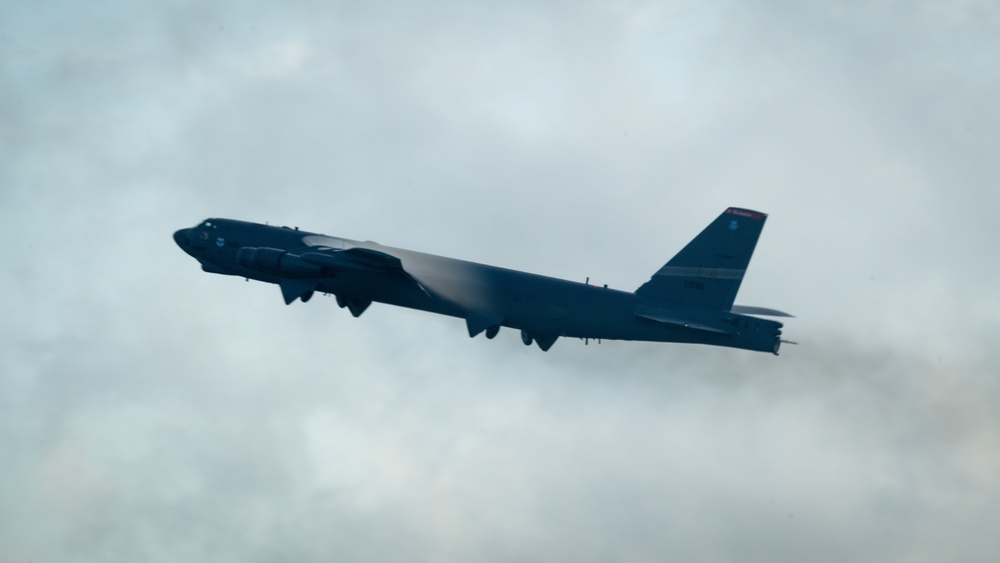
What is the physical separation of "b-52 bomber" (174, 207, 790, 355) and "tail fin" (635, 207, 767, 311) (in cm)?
3

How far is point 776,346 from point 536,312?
7.93m

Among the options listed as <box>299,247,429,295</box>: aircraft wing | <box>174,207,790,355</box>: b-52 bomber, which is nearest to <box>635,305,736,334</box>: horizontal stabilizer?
<box>174,207,790,355</box>: b-52 bomber

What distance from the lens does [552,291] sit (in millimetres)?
37531

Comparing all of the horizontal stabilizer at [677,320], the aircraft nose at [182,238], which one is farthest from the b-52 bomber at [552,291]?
the aircraft nose at [182,238]

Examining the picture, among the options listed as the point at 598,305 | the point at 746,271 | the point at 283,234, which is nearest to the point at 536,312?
the point at 598,305

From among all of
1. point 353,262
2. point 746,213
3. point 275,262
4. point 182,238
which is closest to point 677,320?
point 746,213

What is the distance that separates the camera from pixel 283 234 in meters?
41.2

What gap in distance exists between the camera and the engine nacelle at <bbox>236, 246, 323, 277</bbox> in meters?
38.5

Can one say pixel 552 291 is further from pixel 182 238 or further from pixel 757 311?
pixel 182 238

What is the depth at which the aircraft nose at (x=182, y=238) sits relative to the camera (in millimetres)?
43344

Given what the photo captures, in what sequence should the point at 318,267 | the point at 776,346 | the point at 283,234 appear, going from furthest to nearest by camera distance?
the point at 283,234, the point at 318,267, the point at 776,346

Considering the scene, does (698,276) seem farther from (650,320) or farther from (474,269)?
(474,269)

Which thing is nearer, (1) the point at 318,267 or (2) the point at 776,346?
(2) the point at 776,346

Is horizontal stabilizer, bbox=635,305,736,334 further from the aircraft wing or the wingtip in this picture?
the aircraft wing
